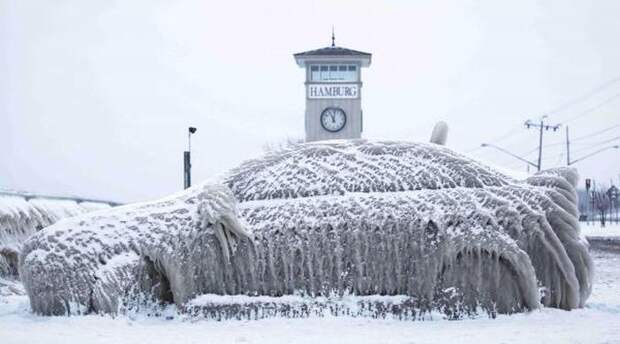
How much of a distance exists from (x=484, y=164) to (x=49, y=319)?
4204 mm

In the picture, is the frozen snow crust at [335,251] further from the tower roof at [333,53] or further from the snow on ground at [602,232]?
the tower roof at [333,53]

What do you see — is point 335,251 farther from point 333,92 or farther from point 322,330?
point 333,92

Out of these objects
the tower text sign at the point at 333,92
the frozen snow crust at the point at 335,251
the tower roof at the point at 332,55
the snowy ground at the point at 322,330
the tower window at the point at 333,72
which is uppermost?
the tower roof at the point at 332,55

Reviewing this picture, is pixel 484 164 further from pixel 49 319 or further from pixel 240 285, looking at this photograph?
pixel 49 319

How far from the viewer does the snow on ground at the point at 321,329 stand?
16.0ft

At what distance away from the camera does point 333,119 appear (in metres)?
29.2

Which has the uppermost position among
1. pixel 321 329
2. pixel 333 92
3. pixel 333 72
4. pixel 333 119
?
pixel 333 72

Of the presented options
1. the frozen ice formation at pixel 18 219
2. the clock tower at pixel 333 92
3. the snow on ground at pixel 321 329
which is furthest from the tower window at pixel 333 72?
the snow on ground at pixel 321 329

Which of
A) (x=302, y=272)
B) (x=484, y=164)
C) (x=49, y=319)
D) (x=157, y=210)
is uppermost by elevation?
(x=484, y=164)

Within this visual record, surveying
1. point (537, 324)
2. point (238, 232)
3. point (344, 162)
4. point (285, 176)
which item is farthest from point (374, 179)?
point (537, 324)

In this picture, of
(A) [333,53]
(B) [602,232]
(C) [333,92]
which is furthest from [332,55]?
(B) [602,232]

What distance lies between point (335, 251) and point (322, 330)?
0.92m

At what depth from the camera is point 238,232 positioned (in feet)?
19.8

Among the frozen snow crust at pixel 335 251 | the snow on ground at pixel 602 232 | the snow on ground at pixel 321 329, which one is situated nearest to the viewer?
the snow on ground at pixel 321 329
